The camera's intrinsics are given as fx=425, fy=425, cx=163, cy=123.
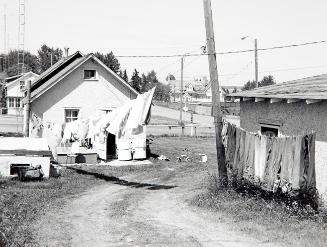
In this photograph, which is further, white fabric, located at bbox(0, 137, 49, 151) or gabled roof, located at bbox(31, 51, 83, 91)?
gabled roof, located at bbox(31, 51, 83, 91)

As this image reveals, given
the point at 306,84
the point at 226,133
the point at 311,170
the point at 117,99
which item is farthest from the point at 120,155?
the point at 311,170

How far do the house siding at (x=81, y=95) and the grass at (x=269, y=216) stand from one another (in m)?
14.8

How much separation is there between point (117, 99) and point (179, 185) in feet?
37.2

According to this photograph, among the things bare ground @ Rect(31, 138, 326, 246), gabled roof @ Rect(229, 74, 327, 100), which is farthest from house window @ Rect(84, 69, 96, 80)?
gabled roof @ Rect(229, 74, 327, 100)

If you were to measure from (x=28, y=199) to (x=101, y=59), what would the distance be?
90.1 m

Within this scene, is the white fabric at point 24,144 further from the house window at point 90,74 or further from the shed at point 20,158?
the house window at point 90,74

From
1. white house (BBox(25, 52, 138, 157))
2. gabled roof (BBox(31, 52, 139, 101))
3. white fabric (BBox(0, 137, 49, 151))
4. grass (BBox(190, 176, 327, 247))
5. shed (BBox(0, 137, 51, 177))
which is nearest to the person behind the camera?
grass (BBox(190, 176, 327, 247))

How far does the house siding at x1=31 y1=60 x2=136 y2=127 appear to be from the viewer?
26219 mm

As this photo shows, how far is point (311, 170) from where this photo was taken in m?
11.2

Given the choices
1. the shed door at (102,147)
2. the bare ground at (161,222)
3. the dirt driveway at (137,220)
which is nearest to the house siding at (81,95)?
the shed door at (102,147)

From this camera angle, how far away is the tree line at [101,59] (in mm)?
101750

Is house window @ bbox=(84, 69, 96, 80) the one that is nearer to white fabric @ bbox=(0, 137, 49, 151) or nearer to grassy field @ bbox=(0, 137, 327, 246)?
grassy field @ bbox=(0, 137, 327, 246)

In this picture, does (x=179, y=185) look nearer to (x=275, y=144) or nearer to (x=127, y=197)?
(x=127, y=197)

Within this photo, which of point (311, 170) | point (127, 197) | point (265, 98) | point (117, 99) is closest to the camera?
point (311, 170)
